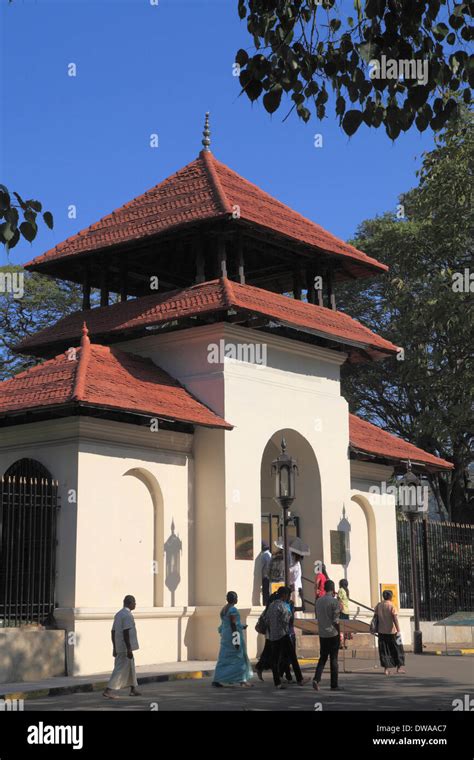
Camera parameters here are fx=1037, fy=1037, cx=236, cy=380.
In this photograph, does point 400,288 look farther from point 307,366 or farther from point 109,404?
point 109,404

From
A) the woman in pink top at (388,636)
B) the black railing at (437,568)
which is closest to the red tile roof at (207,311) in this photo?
the woman in pink top at (388,636)

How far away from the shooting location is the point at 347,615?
68.3 ft

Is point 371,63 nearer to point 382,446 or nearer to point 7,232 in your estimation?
point 7,232

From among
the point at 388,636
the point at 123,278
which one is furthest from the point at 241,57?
the point at 123,278

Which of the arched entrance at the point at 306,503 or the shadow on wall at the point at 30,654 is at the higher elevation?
the arched entrance at the point at 306,503

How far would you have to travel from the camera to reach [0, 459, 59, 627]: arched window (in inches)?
661

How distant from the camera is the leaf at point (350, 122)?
9188 millimetres

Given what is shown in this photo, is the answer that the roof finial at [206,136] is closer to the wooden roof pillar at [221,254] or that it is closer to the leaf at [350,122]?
the wooden roof pillar at [221,254]

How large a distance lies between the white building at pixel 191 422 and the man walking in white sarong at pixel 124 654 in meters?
2.59

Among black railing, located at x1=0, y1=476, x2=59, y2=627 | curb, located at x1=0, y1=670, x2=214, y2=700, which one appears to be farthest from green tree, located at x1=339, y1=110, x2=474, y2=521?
curb, located at x1=0, y1=670, x2=214, y2=700

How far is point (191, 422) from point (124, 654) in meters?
5.50

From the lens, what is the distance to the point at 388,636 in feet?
58.3

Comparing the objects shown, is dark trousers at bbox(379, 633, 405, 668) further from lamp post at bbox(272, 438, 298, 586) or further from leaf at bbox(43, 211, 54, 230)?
leaf at bbox(43, 211, 54, 230)
